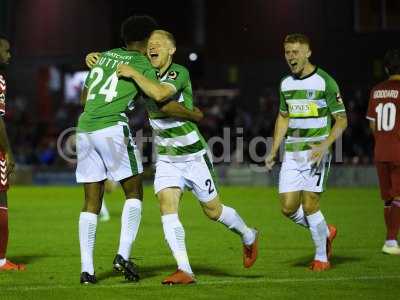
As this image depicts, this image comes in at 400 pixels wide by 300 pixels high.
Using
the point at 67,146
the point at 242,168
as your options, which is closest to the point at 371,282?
the point at 242,168

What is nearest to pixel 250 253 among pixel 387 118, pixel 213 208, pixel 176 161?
pixel 213 208

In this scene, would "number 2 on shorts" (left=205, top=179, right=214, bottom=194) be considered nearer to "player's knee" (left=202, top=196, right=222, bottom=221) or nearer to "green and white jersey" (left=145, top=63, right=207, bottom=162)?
"player's knee" (left=202, top=196, right=222, bottom=221)

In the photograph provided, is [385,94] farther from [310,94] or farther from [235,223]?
[235,223]

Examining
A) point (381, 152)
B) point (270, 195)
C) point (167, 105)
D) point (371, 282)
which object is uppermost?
point (167, 105)

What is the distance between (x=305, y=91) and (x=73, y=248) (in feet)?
12.4

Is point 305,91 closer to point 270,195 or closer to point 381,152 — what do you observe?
point 381,152

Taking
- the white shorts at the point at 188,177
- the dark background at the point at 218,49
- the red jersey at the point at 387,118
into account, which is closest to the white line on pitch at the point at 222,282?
the white shorts at the point at 188,177

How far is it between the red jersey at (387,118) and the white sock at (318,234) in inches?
70.9

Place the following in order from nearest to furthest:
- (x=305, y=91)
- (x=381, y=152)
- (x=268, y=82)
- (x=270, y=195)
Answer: (x=305, y=91)
(x=381, y=152)
(x=270, y=195)
(x=268, y=82)

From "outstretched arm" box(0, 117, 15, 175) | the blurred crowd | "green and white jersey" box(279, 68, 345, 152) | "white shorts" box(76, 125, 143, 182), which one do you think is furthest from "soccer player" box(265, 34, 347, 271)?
the blurred crowd

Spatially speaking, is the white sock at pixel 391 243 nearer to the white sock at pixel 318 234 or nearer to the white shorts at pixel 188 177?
the white sock at pixel 318 234

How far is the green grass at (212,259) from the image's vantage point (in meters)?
7.89

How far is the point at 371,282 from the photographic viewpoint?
27.5 ft

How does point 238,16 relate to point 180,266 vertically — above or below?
above
